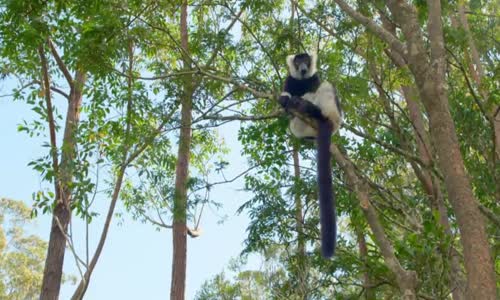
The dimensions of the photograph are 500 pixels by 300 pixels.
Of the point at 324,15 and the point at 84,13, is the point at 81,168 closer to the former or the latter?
the point at 84,13

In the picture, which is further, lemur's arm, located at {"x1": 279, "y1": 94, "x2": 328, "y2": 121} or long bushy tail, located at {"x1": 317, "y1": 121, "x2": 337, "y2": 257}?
lemur's arm, located at {"x1": 279, "y1": 94, "x2": 328, "y2": 121}

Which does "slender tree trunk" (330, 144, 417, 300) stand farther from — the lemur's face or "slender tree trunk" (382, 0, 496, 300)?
the lemur's face

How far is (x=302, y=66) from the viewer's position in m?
6.11

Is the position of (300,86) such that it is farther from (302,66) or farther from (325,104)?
(325,104)

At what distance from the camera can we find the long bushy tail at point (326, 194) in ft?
13.1

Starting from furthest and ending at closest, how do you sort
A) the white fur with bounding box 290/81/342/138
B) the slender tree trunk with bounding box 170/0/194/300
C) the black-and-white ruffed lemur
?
the slender tree trunk with bounding box 170/0/194/300
the white fur with bounding box 290/81/342/138
the black-and-white ruffed lemur

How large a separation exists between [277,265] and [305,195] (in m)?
1.13

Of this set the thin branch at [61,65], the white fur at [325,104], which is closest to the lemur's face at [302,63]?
the white fur at [325,104]

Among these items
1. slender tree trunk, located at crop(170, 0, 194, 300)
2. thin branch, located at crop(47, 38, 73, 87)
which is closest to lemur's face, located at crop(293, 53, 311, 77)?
slender tree trunk, located at crop(170, 0, 194, 300)

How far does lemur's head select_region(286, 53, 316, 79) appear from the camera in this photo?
241 inches

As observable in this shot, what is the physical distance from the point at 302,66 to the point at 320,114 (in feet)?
2.65

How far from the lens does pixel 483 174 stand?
723 centimetres

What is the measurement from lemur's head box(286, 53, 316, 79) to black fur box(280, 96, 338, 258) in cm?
69

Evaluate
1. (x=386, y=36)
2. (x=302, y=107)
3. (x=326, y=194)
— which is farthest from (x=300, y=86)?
(x=326, y=194)
